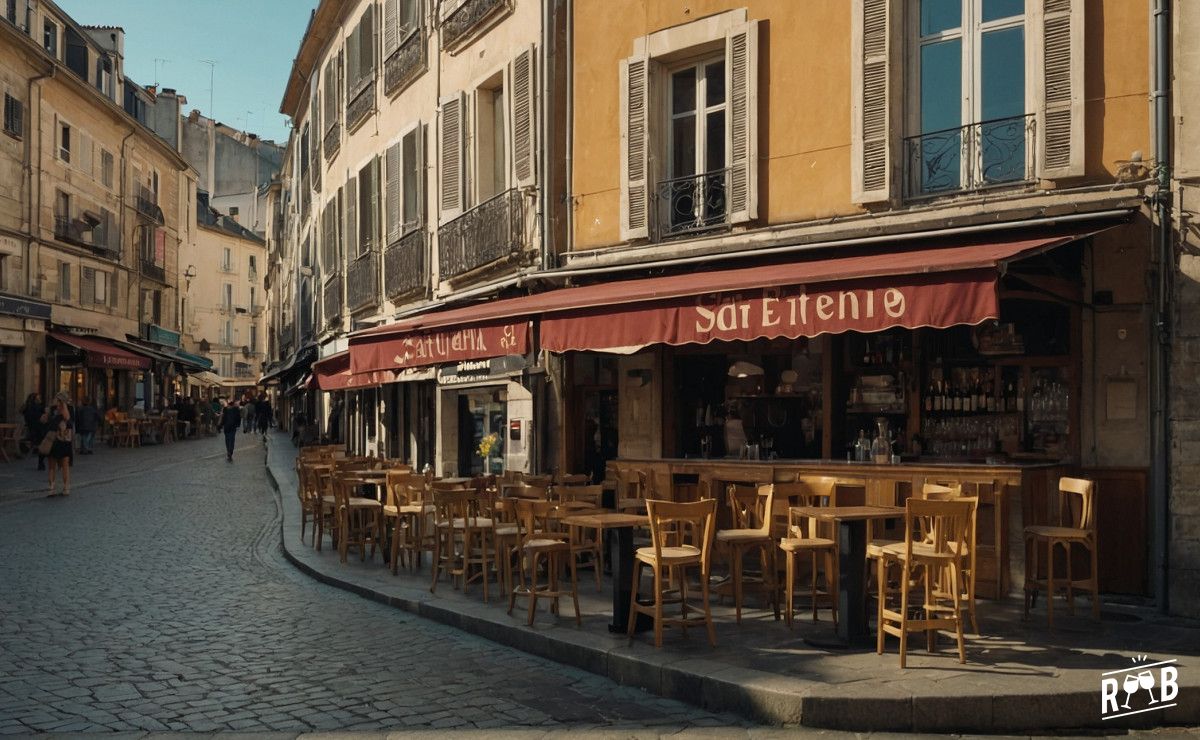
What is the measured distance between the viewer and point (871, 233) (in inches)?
396

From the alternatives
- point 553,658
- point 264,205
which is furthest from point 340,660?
point 264,205

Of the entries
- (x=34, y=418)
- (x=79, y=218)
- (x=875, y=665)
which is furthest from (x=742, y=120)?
(x=79, y=218)

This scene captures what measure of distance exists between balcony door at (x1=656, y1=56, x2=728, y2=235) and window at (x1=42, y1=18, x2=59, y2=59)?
97.7 ft

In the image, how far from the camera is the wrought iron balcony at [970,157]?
9.51 meters

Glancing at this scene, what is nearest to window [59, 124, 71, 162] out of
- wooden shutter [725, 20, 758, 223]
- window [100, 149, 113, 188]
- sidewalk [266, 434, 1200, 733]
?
window [100, 149, 113, 188]

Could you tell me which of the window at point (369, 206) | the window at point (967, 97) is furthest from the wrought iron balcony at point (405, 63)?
the window at point (967, 97)

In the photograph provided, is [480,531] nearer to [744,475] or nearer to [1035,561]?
[744,475]

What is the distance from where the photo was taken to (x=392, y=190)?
20.1 meters

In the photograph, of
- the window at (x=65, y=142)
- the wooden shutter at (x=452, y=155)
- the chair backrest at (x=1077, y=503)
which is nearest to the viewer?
the chair backrest at (x=1077, y=503)

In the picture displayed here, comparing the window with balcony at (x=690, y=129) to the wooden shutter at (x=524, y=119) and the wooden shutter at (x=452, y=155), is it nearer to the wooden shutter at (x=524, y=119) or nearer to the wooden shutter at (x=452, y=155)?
the wooden shutter at (x=524, y=119)

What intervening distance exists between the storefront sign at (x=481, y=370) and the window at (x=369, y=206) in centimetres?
503

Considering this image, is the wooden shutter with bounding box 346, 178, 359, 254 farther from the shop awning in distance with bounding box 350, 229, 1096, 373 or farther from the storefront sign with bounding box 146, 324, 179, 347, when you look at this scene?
the storefront sign with bounding box 146, 324, 179, 347

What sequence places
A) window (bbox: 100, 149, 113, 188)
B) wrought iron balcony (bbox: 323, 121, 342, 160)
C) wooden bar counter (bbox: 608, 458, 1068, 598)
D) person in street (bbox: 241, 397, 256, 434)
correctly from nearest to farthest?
wooden bar counter (bbox: 608, 458, 1068, 598) → wrought iron balcony (bbox: 323, 121, 342, 160) → window (bbox: 100, 149, 113, 188) → person in street (bbox: 241, 397, 256, 434)

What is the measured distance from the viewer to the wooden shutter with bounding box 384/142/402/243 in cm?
1972
